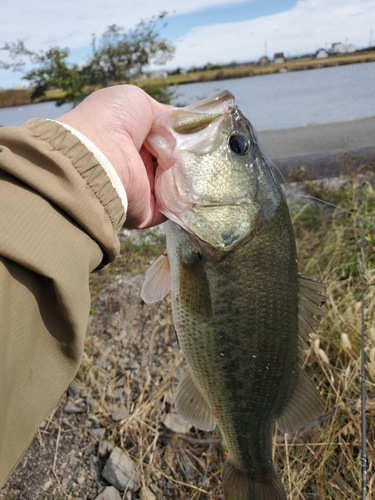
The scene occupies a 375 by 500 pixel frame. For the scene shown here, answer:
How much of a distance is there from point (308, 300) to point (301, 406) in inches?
20.1

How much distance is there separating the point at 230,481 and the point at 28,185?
168 centimetres

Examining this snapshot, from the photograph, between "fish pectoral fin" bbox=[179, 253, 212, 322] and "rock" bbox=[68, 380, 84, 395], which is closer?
"fish pectoral fin" bbox=[179, 253, 212, 322]

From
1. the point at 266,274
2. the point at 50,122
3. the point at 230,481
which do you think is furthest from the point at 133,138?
the point at 230,481

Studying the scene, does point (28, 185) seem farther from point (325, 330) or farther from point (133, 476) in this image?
point (325, 330)

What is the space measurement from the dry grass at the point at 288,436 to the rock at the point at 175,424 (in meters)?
0.04

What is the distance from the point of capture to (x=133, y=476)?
276cm

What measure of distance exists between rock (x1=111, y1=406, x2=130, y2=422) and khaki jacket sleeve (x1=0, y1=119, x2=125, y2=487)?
6.29ft

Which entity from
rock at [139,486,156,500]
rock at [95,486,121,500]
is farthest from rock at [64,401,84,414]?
rock at [139,486,156,500]

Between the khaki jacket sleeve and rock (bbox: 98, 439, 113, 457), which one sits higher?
the khaki jacket sleeve

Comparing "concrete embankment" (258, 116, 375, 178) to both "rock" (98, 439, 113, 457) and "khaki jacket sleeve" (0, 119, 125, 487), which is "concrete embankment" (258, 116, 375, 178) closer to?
"rock" (98, 439, 113, 457)

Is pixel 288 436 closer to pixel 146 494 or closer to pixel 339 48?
pixel 146 494

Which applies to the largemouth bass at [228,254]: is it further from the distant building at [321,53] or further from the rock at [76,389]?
the distant building at [321,53]

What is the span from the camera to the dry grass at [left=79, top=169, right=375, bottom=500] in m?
2.77

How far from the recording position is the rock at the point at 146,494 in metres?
2.70
